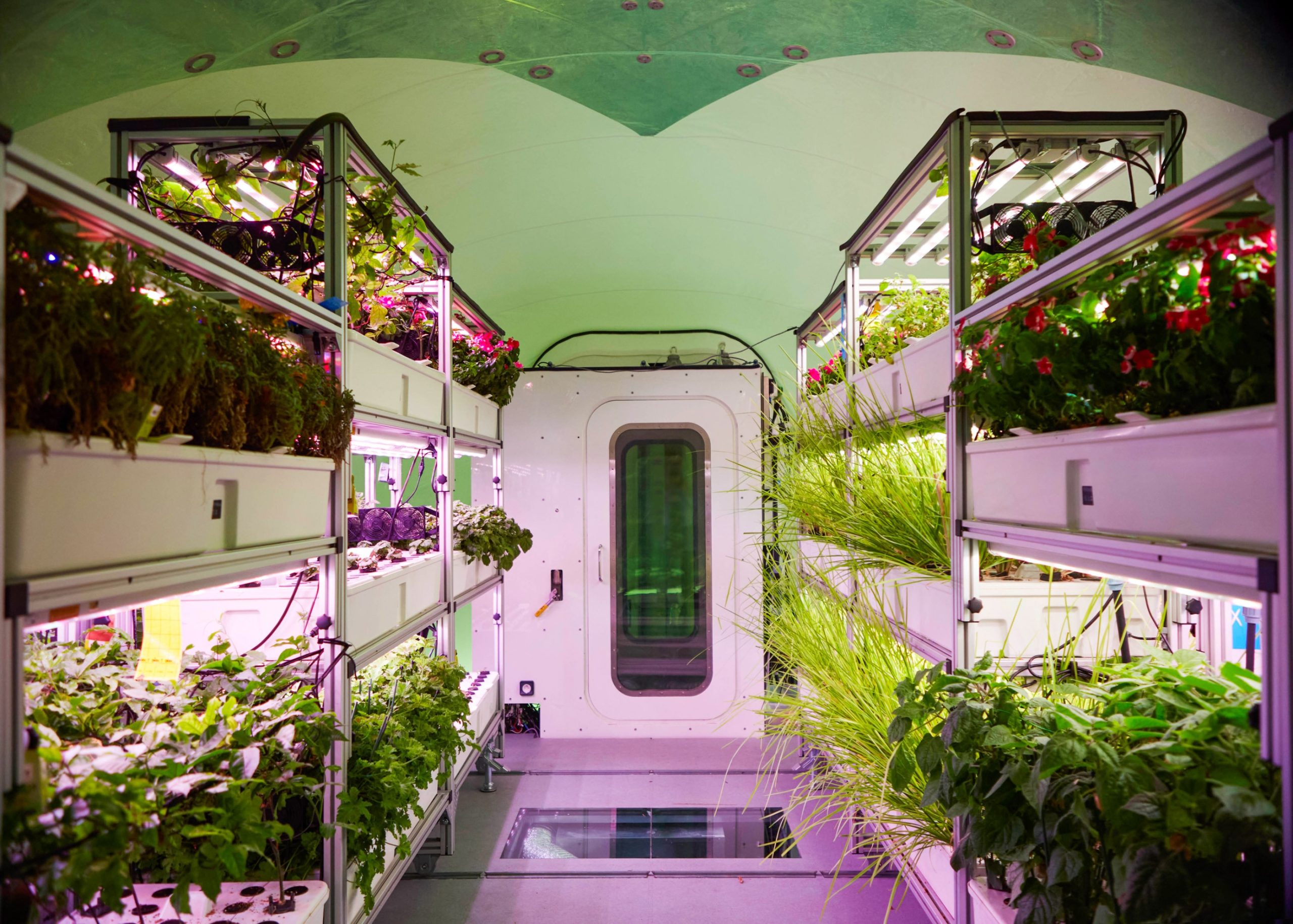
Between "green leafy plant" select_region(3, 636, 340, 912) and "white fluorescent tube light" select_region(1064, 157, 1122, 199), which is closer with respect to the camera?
"green leafy plant" select_region(3, 636, 340, 912)

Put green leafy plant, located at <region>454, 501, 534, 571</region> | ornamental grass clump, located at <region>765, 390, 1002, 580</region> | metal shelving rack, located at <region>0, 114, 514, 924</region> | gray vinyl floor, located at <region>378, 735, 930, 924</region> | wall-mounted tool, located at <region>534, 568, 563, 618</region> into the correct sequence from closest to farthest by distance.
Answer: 1. metal shelving rack, located at <region>0, 114, 514, 924</region>
2. ornamental grass clump, located at <region>765, 390, 1002, 580</region>
3. gray vinyl floor, located at <region>378, 735, 930, 924</region>
4. green leafy plant, located at <region>454, 501, 534, 571</region>
5. wall-mounted tool, located at <region>534, 568, 563, 618</region>

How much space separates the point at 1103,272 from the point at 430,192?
4.04 m

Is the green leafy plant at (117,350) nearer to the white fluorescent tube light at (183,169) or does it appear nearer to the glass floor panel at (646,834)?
the white fluorescent tube light at (183,169)

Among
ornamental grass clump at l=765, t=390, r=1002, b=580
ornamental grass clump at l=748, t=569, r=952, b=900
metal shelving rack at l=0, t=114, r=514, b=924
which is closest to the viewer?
metal shelving rack at l=0, t=114, r=514, b=924

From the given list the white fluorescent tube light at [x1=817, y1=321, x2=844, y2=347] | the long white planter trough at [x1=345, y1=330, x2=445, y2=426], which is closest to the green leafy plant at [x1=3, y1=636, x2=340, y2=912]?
the long white planter trough at [x1=345, y1=330, x2=445, y2=426]

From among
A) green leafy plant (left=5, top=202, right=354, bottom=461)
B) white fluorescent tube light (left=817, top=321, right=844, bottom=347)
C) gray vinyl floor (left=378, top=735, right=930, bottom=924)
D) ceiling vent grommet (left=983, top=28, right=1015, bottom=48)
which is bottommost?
gray vinyl floor (left=378, top=735, right=930, bottom=924)

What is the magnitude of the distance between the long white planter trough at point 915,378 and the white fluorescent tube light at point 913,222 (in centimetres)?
38

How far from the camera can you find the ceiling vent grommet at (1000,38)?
10.4ft

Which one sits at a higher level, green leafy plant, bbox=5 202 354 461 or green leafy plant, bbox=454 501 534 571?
green leafy plant, bbox=5 202 354 461

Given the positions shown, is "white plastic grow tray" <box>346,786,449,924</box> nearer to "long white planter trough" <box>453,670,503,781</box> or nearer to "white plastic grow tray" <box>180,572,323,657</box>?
"long white planter trough" <box>453,670,503,781</box>

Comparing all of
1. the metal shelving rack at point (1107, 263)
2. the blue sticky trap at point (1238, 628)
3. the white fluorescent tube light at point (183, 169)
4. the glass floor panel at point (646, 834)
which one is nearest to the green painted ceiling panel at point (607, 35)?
the white fluorescent tube light at point (183, 169)

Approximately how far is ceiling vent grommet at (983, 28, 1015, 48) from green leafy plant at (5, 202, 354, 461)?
322 centimetres

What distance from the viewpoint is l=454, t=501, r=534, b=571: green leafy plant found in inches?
137

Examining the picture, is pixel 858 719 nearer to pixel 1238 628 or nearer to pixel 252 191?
pixel 1238 628
